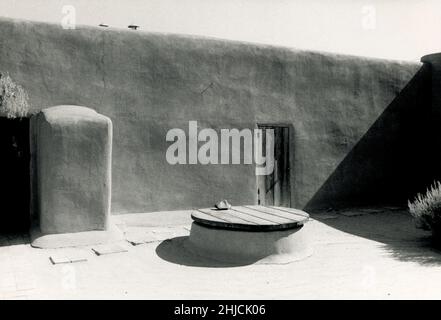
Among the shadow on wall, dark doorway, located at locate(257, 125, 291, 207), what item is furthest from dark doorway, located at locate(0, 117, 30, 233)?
the shadow on wall

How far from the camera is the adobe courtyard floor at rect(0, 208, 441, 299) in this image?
407cm

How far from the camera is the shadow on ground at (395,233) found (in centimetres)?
554

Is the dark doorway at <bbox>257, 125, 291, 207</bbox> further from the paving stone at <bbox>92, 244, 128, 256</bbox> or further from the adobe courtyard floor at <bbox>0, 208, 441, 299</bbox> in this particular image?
the paving stone at <bbox>92, 244, 128, 256</bbox>

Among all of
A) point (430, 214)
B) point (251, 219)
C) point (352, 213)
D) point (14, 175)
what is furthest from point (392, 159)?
point (14, 175)

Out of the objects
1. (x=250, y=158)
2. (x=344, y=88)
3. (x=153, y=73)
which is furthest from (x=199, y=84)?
(x=344, y=88)

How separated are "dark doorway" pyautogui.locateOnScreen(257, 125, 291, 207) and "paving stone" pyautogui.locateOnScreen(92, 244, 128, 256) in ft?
11.6

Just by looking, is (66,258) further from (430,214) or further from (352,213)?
(352,213)

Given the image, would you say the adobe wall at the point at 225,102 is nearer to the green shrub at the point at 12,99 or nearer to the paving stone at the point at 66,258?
the green shrub at the point at 12,99

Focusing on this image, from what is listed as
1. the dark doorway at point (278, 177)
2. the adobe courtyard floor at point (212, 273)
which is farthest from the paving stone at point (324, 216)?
the adobe courtyard floor at point (212, 273)

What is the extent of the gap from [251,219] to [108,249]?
6.46 ft

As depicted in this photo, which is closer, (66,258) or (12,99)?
(66,258)

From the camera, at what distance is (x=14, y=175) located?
6.36m

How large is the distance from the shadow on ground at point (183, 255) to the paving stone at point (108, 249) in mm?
502

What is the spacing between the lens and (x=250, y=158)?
823cm
